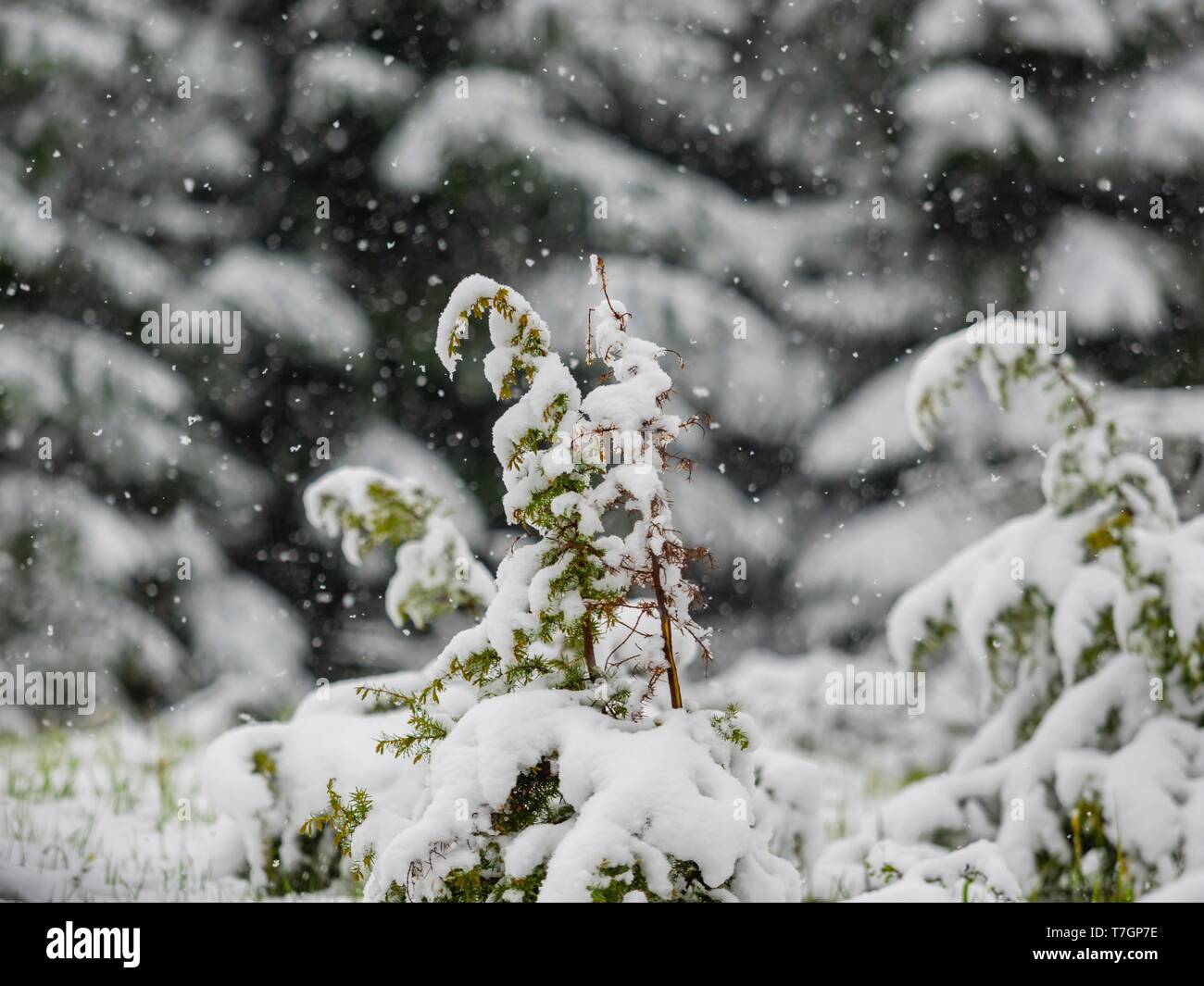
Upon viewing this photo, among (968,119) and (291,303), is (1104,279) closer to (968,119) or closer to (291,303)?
(968,119)

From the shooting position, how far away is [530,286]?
5.77 m

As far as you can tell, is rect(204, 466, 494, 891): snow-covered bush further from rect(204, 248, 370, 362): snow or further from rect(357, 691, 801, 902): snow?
rect(204, 248, 370, 362): snow

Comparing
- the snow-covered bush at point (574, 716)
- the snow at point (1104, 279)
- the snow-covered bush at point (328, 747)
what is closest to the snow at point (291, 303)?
the snow-covered bush at point (328, 747)

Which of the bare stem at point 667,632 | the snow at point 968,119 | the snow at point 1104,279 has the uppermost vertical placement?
the snow at point 968,119

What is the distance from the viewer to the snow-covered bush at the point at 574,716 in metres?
1.21

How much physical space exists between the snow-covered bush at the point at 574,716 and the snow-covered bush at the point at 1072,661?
3.28ft

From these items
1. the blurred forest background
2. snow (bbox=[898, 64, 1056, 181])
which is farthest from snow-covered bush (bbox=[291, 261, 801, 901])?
snow (bbox=[898, 64, 1056, 181])

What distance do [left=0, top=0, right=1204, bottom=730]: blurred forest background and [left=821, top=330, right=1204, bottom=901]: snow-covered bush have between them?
2.70 metres

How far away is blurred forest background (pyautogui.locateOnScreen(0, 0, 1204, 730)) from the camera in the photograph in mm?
5582

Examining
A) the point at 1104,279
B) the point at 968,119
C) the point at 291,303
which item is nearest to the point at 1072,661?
the point at 1104,279

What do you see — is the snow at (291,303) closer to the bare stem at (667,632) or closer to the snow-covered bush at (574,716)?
the snow-covered bush at (574,716)

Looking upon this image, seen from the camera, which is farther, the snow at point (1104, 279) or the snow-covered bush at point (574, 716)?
the snow at point (1104, 279)

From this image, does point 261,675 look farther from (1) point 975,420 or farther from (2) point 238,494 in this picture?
(1) point 975,420

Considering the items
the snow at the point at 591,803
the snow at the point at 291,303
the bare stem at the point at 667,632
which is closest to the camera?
the snow at the point at 591,803
